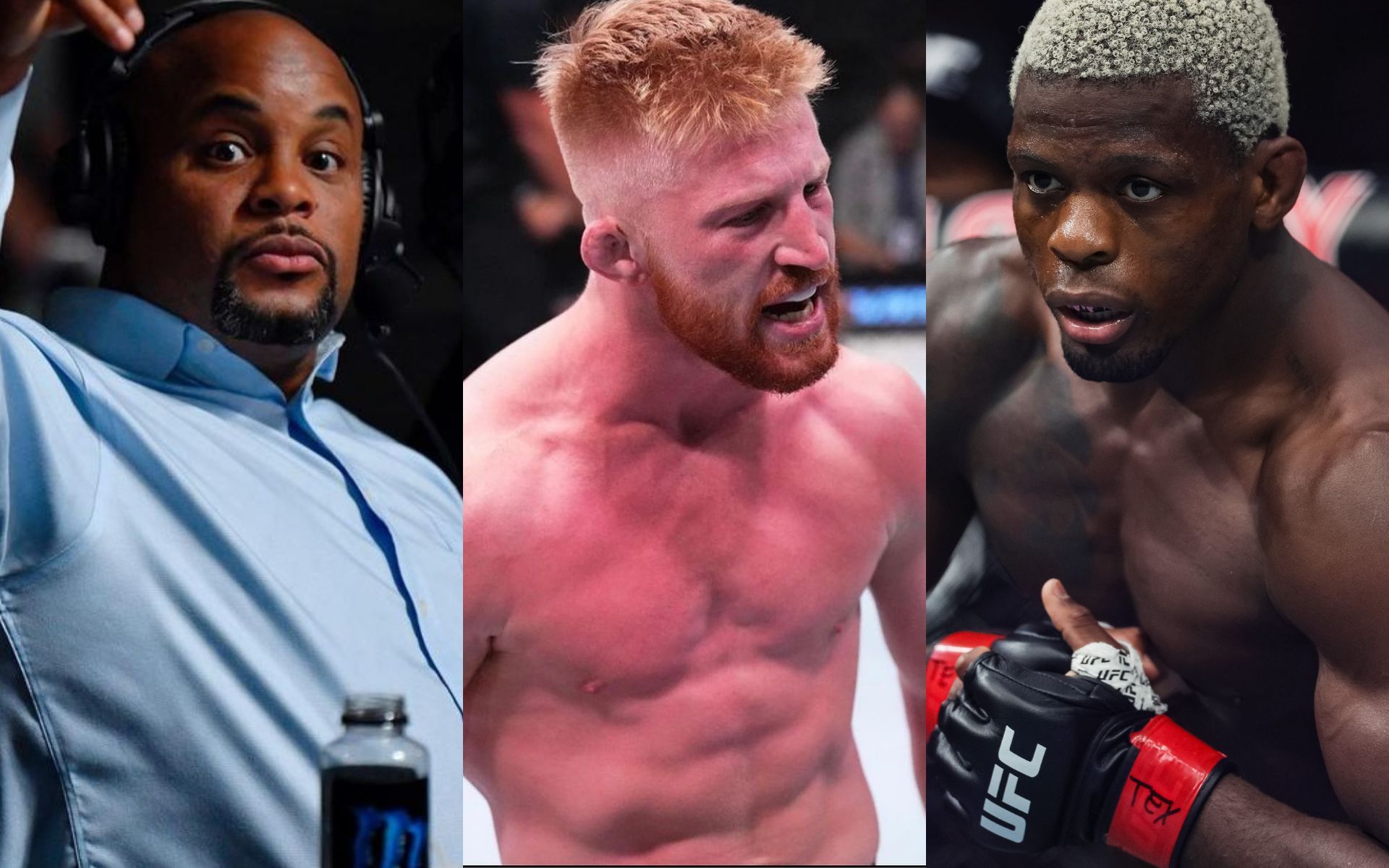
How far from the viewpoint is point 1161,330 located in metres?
2.33

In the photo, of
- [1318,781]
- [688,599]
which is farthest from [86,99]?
[1318,781]

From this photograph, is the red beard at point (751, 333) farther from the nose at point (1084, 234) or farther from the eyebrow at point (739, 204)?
the nose at point (1084, 234)

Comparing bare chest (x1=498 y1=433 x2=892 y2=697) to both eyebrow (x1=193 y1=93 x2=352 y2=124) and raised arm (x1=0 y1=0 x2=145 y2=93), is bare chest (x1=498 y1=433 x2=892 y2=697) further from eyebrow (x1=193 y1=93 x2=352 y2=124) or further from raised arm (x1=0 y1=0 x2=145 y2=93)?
raised arm (x1=0 y1=0 x2=145 y2=93)

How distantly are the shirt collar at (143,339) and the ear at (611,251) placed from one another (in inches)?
24.0

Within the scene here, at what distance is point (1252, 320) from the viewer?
2289 mm

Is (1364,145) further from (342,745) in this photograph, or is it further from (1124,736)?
(342,745)

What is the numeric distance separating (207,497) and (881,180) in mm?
1271

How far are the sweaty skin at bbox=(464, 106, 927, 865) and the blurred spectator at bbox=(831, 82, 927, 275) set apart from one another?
0.10 metres

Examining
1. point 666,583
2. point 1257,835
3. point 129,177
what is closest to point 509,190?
point 129,177

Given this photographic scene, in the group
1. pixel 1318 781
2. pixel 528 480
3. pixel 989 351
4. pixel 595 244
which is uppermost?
pixel 595 244

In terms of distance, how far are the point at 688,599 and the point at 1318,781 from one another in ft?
3.47

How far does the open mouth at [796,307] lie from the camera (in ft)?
7.88

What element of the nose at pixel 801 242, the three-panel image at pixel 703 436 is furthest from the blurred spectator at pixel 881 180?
the nose at pixel 801 242

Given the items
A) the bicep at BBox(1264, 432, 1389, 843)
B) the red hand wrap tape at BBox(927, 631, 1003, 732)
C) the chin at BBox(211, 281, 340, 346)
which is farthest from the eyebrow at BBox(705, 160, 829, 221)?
the bicep at BBox(1264, 432, 1389, 843)
